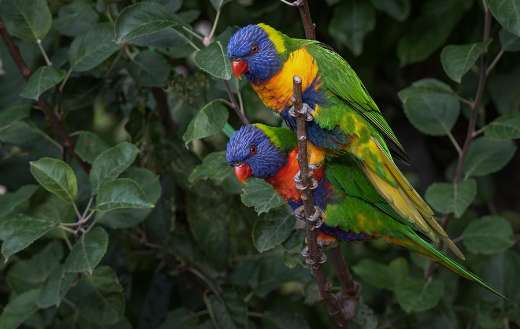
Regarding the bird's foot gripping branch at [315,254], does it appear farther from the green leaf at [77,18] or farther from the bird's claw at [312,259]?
the green leaf at [77,18]

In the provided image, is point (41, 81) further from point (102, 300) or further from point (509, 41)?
point (509, 41)

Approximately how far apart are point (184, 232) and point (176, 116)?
37 cm

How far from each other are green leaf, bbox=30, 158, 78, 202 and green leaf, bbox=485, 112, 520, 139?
3.46 ft

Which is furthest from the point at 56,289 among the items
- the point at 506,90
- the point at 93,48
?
the point at 506,90

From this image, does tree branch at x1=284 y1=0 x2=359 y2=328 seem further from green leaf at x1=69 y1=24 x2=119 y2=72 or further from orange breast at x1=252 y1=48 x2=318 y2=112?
green leaf at x1=69 y1=24 x2=119 y2=72

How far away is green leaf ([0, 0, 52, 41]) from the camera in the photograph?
2.07m

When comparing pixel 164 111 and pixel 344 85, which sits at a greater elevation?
pixel 344 85

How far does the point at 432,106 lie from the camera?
89.4 inches

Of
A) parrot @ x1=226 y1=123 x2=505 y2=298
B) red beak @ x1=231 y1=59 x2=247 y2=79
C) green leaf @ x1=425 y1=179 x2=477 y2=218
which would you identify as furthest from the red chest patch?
green leaf @ x1=425 y1=179 x2=477 y2=218

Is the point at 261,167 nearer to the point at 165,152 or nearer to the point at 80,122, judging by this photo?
the point at 165,152

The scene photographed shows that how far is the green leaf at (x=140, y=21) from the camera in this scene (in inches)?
76.1

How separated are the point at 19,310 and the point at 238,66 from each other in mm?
877

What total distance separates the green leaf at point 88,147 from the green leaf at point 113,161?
159 millimetres

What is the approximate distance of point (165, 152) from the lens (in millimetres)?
2418
